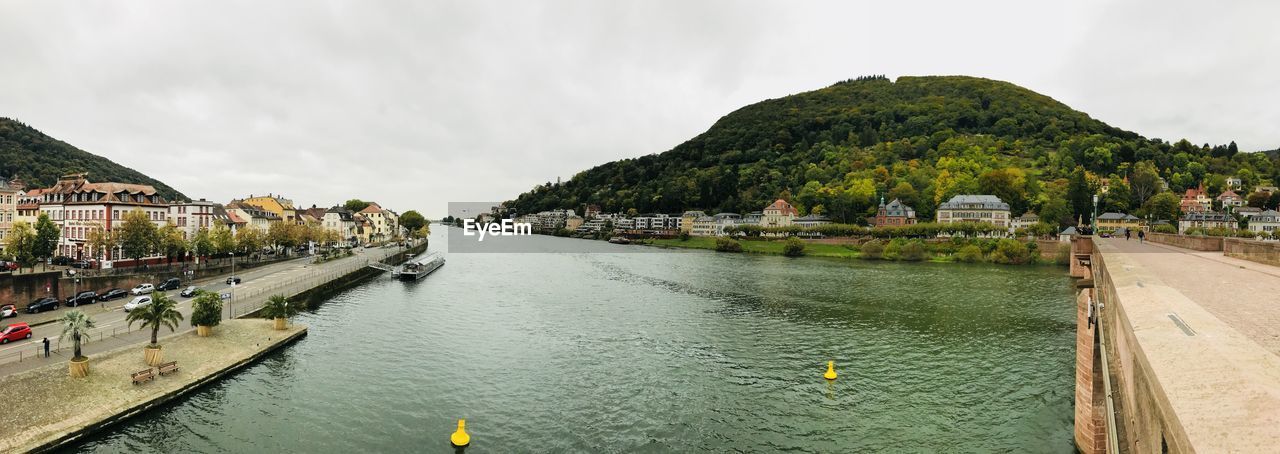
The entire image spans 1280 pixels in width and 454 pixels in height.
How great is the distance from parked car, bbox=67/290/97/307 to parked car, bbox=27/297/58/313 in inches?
35.1

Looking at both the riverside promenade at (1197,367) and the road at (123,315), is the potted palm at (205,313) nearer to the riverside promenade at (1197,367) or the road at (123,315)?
the road at (123,315)

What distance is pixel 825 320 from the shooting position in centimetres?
4325

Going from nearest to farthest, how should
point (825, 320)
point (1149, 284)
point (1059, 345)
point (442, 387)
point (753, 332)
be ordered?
point (1149, 284) < point (442, 387) < point (1059, 345) < point (753, 332) < point (825, 320)


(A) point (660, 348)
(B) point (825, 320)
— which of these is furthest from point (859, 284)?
(A) point (660, 348)

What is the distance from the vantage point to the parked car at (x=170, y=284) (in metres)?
45.8

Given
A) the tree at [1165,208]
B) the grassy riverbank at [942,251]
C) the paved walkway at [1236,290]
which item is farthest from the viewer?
the tree at [1165,208]

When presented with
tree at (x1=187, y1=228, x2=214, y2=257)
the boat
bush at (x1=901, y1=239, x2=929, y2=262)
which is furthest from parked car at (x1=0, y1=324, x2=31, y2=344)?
bush at (x1=901, y1=239, x2=929, y2=262)

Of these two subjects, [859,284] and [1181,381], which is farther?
[859,284]

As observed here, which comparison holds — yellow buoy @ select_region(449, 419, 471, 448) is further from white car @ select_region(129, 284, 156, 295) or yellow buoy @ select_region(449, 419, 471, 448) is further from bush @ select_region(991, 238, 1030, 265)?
bush @ select_region(991, 238, 1030, 265)

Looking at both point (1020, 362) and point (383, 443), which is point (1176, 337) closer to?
point (383, 443)

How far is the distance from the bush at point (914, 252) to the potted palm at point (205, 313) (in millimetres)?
95593

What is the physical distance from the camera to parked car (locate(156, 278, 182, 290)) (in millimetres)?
45750

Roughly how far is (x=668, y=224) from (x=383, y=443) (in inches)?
6858

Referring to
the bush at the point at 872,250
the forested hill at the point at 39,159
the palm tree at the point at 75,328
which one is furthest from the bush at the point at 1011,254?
the forested hill at the point at 39,159
